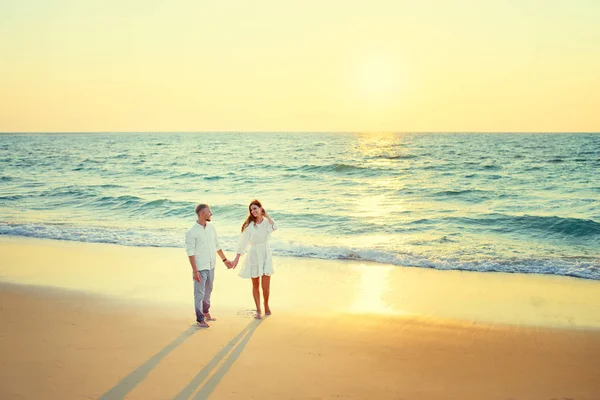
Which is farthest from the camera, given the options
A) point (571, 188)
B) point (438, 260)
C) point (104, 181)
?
point (104, 181)

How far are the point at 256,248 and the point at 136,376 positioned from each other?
2.53 metres

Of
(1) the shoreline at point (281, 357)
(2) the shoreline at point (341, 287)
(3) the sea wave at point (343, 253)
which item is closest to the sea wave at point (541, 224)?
(3) the sea wave at point (343, 253)

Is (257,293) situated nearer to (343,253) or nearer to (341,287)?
(341,287)

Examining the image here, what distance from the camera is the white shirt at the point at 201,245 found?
699cm

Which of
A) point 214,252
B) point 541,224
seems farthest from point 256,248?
point 541,224

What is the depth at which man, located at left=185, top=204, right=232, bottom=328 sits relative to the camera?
7000 millimetres

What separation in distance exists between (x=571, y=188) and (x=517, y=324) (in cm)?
2158

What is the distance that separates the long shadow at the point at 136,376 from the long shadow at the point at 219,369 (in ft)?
1.88

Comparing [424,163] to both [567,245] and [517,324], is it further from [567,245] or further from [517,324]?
[517,324]

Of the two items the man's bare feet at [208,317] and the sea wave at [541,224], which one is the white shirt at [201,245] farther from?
the sea wave at [541,224]

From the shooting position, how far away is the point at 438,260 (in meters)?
12.3

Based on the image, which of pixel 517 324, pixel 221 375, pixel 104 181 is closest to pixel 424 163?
pixel 104 181

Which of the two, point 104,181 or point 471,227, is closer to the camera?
point 471,227

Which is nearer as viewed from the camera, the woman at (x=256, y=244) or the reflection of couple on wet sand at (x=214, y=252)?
the reflection of couple on wet sand at (x=214, y=252)
